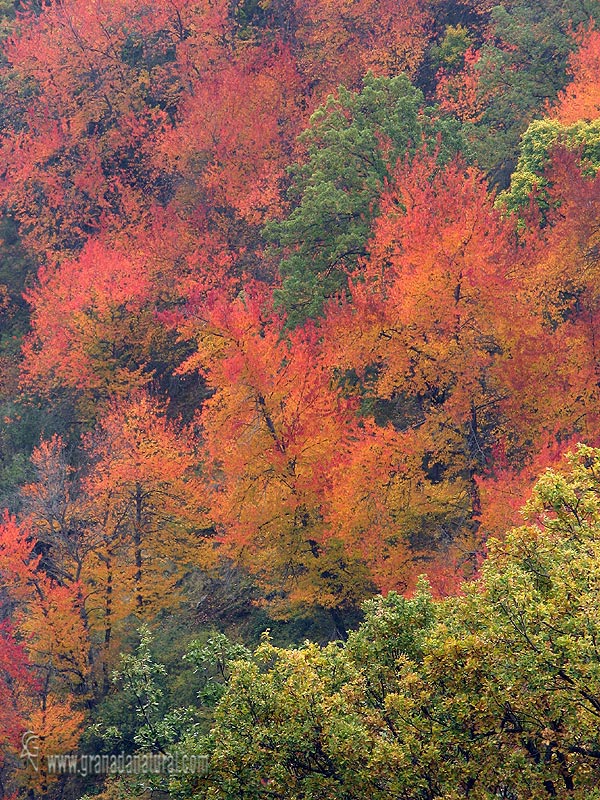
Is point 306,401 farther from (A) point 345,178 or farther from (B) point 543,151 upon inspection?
(B) point 543,151

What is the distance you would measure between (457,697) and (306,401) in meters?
15.5

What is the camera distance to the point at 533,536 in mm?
A: 15555

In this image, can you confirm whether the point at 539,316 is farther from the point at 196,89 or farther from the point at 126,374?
the point at 196,89

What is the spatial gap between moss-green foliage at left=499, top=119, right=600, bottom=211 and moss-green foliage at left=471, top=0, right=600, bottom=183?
5929 mm

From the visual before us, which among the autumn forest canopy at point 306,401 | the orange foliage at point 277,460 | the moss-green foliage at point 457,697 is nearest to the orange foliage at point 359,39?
the autumn forest canopy at point 306,401

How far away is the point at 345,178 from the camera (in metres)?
36.6

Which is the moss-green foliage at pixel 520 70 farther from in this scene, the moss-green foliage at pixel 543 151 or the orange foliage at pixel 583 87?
the moss-green foliage at pixel 543 151

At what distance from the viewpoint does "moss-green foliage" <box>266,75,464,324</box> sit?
3528 cm

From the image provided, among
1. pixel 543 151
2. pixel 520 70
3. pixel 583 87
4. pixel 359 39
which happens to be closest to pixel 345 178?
pixel 543 151

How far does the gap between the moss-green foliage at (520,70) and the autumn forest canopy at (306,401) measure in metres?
0.16

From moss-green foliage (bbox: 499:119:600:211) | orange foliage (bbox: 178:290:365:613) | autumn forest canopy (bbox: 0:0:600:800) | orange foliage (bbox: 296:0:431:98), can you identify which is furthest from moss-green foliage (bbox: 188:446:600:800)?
orange foliage (bbox: 296:0:431:98)

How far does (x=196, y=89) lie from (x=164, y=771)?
41680 mm

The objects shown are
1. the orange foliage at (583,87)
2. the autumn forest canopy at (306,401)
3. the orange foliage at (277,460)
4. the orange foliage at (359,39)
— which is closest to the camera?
the autumn forest canopy at (306,401)

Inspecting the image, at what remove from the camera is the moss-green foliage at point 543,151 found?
30938mm
